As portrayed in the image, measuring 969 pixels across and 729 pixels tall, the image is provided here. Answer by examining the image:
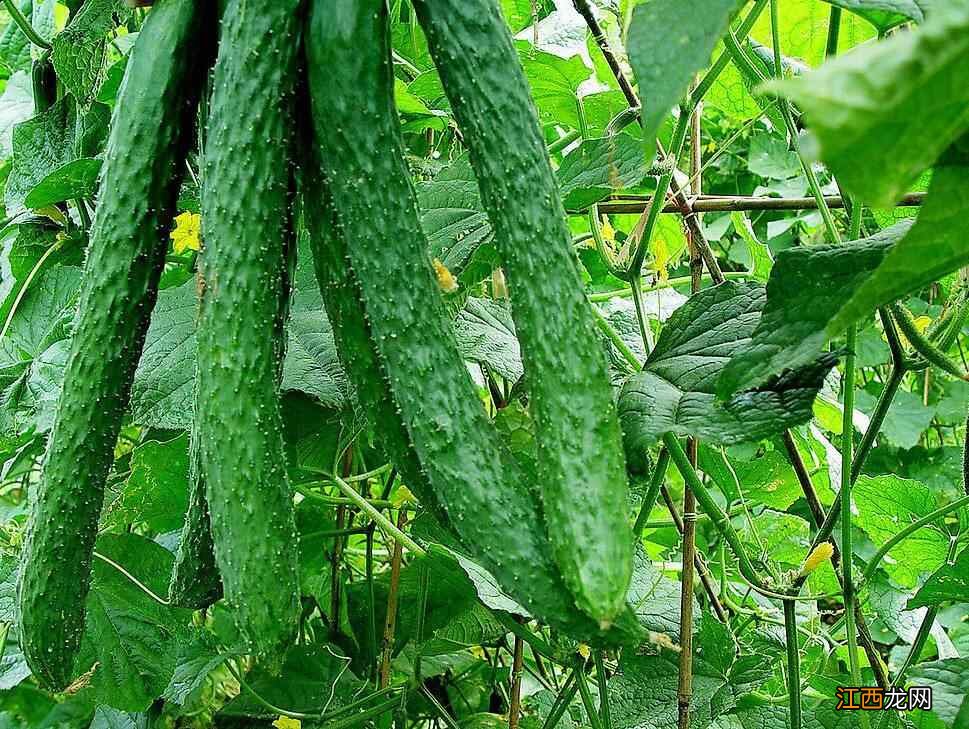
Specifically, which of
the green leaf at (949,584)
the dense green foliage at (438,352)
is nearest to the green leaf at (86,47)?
the dense green foliage at (438,352)

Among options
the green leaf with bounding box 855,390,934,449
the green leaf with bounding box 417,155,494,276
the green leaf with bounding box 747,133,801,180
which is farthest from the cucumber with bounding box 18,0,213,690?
the green leaf with bounding box 855,390,934,449

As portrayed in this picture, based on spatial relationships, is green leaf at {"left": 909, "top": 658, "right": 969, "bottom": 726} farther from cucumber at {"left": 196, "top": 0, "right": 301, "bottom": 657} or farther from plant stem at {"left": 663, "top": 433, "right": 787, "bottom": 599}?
cucumber at {"left": 196, "top": 0, "right": 301, "bottom": 657}

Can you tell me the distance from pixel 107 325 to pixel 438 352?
27 cm

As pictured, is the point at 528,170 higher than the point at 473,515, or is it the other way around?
the point at 528,170

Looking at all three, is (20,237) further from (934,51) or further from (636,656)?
(934,51)

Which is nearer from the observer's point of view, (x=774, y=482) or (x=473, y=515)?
(x=473, y=515)

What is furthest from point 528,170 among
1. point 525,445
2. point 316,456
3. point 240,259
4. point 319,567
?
point 319,567

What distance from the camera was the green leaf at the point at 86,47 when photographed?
1169 mm

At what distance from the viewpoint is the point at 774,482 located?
1463 mm

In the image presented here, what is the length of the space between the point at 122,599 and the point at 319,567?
38 centimetres

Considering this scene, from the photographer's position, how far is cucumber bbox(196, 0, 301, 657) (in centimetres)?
64

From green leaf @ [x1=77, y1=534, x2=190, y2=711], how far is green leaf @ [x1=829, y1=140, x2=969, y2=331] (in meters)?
0.97

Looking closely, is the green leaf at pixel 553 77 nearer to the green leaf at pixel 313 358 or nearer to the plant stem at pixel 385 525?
the green leaf at pixel 313 358

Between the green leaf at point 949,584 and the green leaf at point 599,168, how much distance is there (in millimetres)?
541
